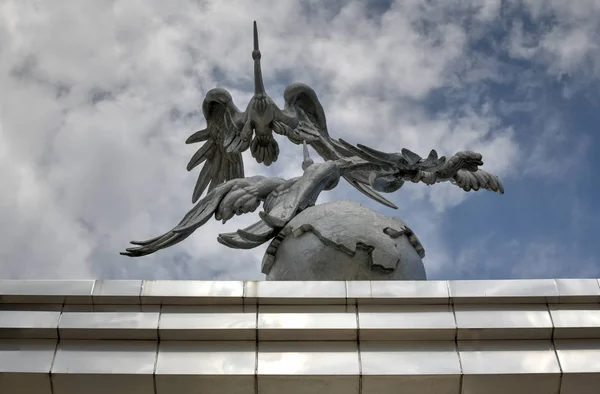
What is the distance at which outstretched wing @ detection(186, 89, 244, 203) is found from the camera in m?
13.4

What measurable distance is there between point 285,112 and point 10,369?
655 centimetres

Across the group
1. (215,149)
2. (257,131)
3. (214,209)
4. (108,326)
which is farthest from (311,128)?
(108,326)

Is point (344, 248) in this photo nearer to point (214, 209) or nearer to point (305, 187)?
point (305, 187)

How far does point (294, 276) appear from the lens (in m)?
10.2

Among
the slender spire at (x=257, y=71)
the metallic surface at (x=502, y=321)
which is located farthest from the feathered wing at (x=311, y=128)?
the metallic surface at (x=502, y=321)

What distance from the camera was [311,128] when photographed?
13.4m

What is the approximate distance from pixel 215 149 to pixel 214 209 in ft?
7.39

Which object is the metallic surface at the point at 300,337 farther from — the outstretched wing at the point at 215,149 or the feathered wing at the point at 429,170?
the outstretched wing at the point at 215,149

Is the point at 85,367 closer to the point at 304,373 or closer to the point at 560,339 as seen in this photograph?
the point at 304,373

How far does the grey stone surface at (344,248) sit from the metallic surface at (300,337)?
1519 mm

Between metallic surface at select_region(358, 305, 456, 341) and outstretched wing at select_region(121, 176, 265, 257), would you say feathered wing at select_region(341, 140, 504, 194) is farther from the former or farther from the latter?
metallic surface at select_region(358, 305, 456, 341)

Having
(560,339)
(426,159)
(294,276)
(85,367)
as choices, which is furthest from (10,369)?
(426,159)

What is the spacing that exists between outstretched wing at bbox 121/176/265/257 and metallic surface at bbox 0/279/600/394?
2.70 metres

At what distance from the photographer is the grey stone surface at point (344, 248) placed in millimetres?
10031
